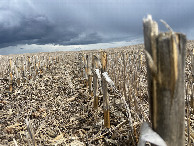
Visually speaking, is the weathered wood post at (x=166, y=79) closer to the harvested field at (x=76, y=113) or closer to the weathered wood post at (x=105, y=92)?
the harvested field at (x=76, y=113)

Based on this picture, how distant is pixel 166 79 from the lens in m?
0.87

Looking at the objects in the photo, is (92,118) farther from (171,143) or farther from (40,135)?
(171,143)

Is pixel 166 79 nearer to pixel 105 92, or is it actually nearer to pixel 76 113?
pixel 105 92

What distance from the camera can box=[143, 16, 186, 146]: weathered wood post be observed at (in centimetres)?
85

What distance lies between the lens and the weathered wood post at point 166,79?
85 centimetres

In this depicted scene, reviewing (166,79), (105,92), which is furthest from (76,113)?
(166,79)

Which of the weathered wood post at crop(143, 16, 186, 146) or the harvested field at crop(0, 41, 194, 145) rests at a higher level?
the weathered wood post at crop(143, 16, 186, 146)

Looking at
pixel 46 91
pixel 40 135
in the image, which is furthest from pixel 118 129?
pixel 46 91

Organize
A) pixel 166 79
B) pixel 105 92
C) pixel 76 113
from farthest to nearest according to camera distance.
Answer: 1. pixel 76 113
2. pixel 105 92
3. pixel 166 79

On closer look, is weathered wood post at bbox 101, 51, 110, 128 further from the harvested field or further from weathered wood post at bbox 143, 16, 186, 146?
weathered wood post at bbox 143, 16, 186, 146

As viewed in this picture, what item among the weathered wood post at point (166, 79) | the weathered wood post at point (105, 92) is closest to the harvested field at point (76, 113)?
the weathered wood post at point (105, 92)

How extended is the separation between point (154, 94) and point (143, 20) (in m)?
0.41

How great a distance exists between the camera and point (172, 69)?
0.85m

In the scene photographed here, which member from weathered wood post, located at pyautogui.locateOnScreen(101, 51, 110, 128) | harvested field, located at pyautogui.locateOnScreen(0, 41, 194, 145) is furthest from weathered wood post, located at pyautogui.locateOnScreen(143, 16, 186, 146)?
weathered wood post, located at pyautogui.locateOnScreen(101, 51, 110, 128)
